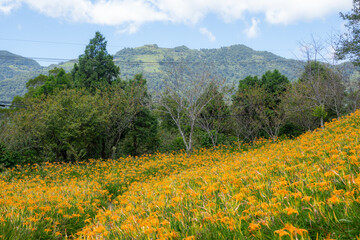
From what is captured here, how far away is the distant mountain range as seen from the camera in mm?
17109

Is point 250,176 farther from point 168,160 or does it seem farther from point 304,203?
point 168,160

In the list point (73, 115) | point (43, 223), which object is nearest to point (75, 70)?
point (73, 115)

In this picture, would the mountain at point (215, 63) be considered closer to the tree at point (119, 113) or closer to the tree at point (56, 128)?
the tree at point (119, 113)

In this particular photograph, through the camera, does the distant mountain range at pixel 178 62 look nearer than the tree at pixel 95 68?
Yes

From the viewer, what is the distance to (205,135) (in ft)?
63.7

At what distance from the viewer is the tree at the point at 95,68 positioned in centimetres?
2394

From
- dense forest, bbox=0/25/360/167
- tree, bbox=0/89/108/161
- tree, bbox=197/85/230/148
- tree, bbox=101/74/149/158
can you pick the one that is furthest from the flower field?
tree, bbox=197/85/230/148

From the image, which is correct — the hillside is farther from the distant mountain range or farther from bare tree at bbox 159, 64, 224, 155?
bare tree at bbox 159, 64, 224, 155

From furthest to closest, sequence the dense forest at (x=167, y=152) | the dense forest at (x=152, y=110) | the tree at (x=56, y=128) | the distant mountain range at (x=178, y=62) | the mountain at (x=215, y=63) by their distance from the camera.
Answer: the distant mountain range at (x=178, y=62)
the mountain at (x=215, y=63)
the dense forest at (x=152, y=110)
the tree at (x=56, y=128)
the dense forest at (x=167, y=152)

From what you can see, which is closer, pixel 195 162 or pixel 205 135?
pixel 195 162

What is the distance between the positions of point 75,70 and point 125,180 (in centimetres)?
1999

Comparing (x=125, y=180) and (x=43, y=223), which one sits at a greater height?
(x=43, y=223)

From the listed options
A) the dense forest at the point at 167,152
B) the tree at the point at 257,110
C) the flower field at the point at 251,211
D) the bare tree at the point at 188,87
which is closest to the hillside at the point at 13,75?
the dense forest at the point at 167,152

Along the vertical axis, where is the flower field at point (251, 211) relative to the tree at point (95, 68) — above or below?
below
